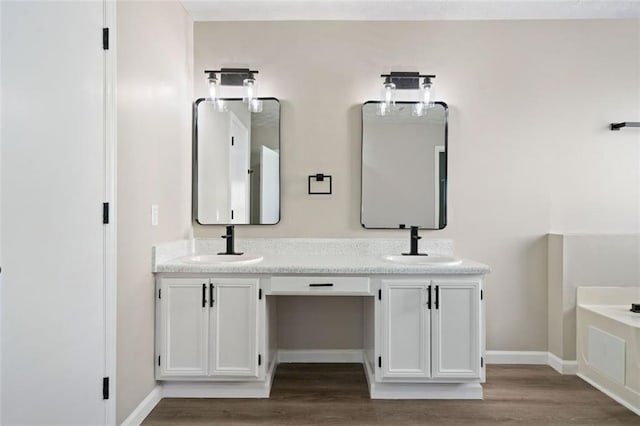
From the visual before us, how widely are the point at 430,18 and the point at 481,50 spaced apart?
0.46 m

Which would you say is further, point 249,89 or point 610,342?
point 249,89

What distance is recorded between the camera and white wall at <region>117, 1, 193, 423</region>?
1.96m

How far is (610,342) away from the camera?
96.7 inches

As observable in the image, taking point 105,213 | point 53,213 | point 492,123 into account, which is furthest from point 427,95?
point 53,213

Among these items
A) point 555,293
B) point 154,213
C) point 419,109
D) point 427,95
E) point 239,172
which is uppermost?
point 427,95

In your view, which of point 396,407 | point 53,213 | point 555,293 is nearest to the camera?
point 53,213

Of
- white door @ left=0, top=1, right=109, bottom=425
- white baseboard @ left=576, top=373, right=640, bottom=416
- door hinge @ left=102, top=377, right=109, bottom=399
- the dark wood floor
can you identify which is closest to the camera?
white door @ left=0, top=1, right=109, bottom=425

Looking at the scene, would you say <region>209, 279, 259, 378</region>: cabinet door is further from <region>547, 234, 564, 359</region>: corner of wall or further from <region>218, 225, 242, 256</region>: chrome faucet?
<region>547, 234, 564, 359</region>: corner of wall

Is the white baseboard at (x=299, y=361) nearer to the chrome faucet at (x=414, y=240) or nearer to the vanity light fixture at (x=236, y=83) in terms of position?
the chrome faucet at (x=414, y=240)

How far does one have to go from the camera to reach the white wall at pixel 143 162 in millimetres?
1959

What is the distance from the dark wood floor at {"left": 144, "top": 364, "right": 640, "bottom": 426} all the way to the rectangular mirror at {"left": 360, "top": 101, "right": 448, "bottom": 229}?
1.20m

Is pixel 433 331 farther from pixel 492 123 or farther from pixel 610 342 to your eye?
pixel 492 123

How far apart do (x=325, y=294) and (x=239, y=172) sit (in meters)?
1.19

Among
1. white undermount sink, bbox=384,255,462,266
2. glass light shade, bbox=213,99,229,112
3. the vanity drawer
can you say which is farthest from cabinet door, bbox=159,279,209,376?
glass light shade, bbox=213,99,229,112
